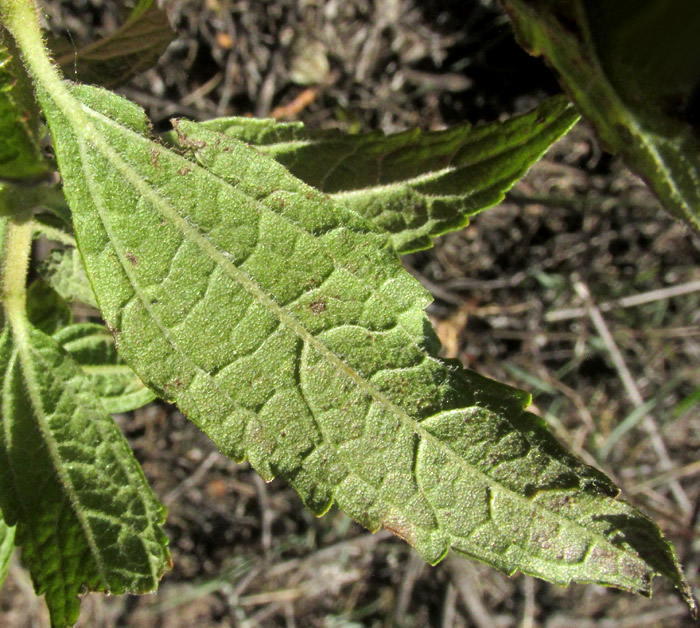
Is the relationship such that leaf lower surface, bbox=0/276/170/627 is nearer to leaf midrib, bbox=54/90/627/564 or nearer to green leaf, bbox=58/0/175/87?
leaf midrib, bbox=54/90/627/564

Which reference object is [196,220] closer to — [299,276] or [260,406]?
[299,276]

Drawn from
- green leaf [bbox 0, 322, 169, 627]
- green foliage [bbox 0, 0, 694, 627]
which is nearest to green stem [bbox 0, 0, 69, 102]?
green foliage [bbox 0, 0, 694, 627]

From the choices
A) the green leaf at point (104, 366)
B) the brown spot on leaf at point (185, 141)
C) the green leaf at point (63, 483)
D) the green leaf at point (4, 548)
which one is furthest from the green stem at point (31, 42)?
the green leaf at point (4, 548)

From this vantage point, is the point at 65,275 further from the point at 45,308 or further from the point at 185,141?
the point at 185,141

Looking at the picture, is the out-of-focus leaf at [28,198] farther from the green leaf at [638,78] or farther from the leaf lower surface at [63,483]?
the green leaf at [638,78]

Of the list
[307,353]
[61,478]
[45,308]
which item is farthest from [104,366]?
[307,353]

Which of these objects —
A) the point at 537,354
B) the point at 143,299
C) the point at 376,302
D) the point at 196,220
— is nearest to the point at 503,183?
the point at 376,302
